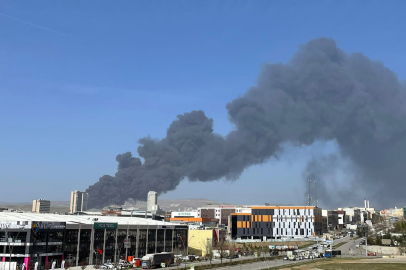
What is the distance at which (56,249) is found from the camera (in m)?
78.4

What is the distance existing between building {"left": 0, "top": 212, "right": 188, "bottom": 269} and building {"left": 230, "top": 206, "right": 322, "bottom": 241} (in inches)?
2628

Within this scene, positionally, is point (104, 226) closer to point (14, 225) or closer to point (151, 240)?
point (151, 240)

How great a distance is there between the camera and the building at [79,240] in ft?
240

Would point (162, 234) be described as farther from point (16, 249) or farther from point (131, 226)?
point (16, 249)

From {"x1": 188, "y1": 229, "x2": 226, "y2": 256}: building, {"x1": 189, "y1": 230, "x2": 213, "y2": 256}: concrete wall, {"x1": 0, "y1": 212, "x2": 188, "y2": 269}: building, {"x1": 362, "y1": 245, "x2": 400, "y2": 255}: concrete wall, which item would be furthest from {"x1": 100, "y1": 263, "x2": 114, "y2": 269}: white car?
{"x1": 362, "y1": 245, "x2": 400, "y2": 255}: concrete wall

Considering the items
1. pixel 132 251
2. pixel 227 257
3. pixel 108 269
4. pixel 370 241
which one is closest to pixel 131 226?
pixel 132 251

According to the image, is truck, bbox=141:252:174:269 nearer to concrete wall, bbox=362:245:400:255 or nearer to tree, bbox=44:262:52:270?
tree, bbox=44:262:52:270

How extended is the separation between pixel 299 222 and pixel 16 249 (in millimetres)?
129141

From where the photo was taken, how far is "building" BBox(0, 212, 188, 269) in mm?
73000

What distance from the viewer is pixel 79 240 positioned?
3300 inches

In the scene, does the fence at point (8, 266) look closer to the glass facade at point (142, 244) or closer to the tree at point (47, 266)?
the tree at point (47, 266)

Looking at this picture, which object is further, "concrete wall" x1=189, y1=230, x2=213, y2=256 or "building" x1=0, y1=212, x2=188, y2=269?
"concrete wall" x1=189, y1=230, x2=213, y2=256

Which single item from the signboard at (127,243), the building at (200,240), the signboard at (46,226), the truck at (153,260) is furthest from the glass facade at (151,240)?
the signboard at (46,226)

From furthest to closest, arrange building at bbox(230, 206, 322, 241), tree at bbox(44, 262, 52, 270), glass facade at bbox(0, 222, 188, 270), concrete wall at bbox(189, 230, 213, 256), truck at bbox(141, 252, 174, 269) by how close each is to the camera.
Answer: building at bbox(230, 206, 322, 241)
concrete wall at bbox(189, 230, 213, 256)
truck at bbox(141, 252, 174, 269)
tree at bbox(44, 262, 52, 270)
glass facade at bbox(0, 222, 188, 270)
